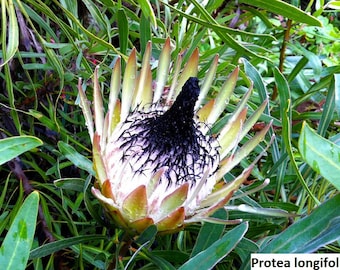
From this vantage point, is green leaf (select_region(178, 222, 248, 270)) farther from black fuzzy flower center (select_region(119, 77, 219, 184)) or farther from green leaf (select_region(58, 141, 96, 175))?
green leaf (select_region(58, 141, 96, 175))

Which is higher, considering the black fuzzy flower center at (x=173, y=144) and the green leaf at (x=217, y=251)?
the black fuzzy flower center at (x=173, y=144)

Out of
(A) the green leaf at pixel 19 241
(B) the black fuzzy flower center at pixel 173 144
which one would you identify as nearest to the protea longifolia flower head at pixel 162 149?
(B) the black fuzzy flower center at pixel 173 144

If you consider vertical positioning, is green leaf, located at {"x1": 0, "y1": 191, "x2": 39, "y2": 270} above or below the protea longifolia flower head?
below

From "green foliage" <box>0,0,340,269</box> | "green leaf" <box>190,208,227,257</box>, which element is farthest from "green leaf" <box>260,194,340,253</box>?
"green leaf" <box>190,208,227,257</box>

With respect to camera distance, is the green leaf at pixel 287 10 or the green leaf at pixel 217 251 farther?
the green leaf at pixel 287 10

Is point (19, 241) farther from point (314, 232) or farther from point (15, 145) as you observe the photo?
point (314, 232)

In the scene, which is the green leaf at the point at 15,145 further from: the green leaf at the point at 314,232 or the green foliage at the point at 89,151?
the green leaf at the point at 314,232

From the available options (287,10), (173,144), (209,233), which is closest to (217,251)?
(209,233)
